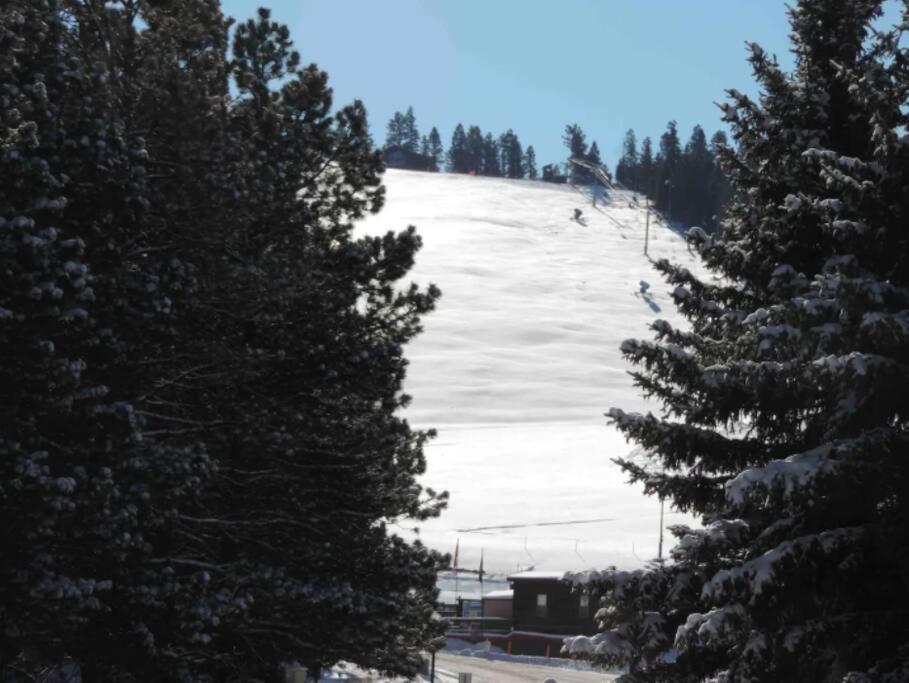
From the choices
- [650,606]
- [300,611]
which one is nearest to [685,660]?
[650,606]

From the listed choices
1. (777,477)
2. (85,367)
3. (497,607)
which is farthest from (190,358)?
(497,607)

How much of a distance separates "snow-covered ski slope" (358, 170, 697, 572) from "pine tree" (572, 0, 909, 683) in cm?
2098

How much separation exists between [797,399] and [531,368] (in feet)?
302

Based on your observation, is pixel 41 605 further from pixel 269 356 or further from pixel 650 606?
pixel 650 606

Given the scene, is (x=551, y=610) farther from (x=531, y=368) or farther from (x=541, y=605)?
(x=531, y=368)

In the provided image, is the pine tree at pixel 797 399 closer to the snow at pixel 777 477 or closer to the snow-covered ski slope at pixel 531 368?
the snow at pixel 777 477

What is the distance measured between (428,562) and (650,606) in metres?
5.62

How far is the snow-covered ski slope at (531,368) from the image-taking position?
56156 mm

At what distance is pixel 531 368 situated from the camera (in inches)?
4028

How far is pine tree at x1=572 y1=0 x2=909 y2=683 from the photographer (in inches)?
357

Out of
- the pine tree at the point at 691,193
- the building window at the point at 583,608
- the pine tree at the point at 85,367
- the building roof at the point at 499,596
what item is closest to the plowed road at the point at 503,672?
the building window at the point at 583,608

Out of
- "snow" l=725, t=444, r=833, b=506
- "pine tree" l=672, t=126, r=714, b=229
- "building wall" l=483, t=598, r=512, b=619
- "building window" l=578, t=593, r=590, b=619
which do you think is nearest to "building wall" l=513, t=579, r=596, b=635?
"building window" l=578, t=593, r=590, b=619

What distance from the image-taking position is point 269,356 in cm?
1309

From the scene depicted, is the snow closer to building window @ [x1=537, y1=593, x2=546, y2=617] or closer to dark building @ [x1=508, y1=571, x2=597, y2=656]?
dark building @ [x1=508, y1=571, x2=597, y2=656]
